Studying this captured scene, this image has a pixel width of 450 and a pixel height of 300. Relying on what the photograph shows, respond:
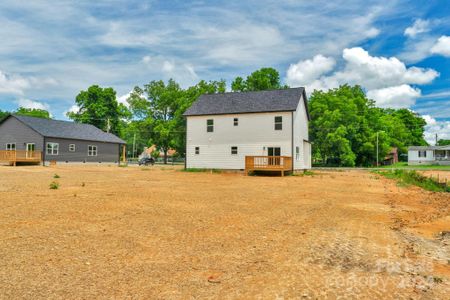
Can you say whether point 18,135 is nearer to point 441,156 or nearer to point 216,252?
point 216,252

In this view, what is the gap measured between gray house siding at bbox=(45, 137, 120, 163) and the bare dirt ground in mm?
30244

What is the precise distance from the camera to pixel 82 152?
133ft

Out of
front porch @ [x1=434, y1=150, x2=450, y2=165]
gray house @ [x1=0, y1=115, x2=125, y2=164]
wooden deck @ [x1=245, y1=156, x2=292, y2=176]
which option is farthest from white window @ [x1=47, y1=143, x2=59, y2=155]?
front porch @ [x1=434, y1=150, x2=450, y2=165]

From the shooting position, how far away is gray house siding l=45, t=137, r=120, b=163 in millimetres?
37625

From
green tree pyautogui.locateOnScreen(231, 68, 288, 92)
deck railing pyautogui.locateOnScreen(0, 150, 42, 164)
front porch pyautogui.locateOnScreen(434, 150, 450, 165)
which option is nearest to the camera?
deck railing pyautogui.locateOnScreen(0, 150, 42, 164)

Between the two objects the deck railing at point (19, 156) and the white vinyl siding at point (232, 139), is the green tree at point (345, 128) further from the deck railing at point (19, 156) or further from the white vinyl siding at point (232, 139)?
the deck railing at point (19, 156)

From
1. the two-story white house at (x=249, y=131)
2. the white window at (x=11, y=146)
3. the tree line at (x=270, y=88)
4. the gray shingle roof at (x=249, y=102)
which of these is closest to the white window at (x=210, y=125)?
the two-story white house at (x=249, y=131)

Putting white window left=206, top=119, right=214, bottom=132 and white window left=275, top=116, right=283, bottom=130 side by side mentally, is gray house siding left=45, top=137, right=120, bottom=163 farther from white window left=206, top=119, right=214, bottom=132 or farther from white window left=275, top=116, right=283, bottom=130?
white window left=275, top=116, right=283, bottom=130

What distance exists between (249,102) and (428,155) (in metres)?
46.6

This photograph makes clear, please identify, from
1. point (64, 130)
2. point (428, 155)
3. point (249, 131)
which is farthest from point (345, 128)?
point (64, 130)

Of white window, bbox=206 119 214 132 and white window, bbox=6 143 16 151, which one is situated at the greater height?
white window, bbox=206 119 214 132

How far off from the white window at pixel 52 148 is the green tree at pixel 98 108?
80.8ft

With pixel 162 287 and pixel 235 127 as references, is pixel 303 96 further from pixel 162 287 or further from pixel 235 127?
pixel 162 287

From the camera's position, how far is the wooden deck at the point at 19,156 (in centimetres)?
3409
